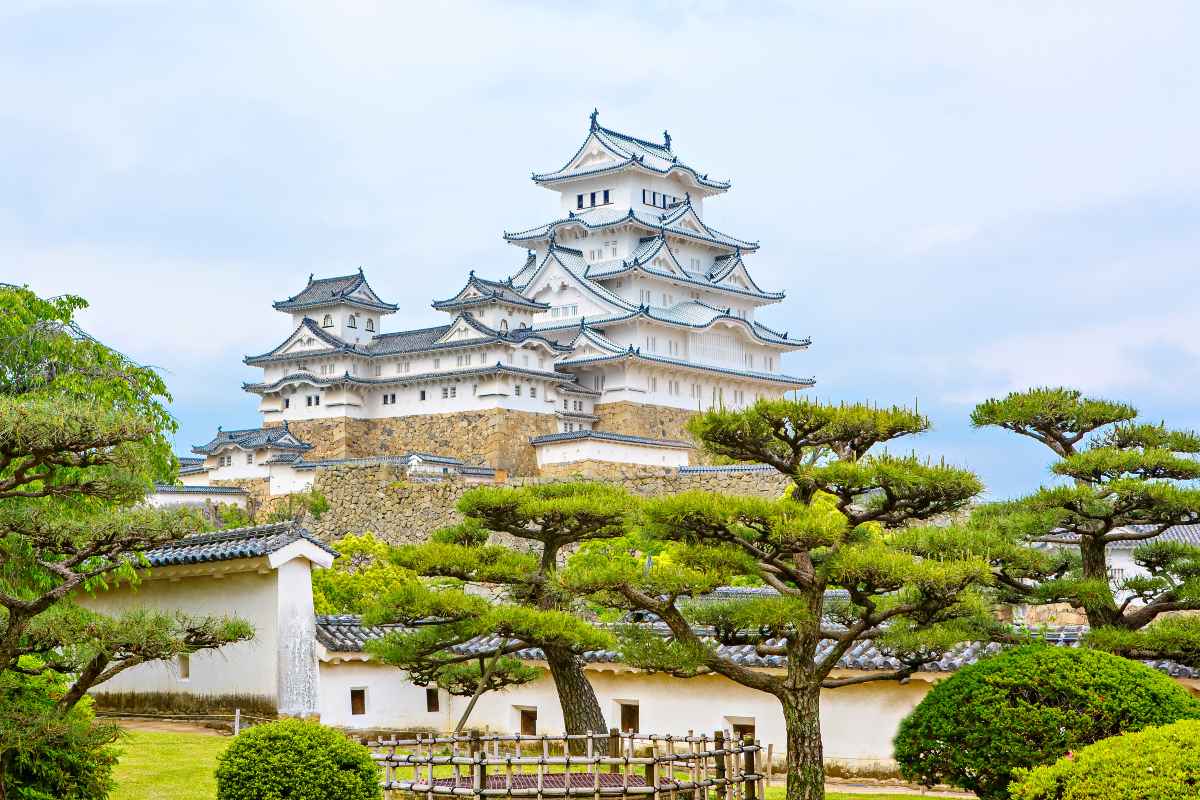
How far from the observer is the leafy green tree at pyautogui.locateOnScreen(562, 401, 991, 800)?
12625 mm

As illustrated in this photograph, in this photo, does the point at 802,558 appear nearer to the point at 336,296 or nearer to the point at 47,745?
the point at 47,745

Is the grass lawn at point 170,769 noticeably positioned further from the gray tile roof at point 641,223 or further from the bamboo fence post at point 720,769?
the gray tile roof at point 641,223

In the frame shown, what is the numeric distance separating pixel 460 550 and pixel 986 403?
6019 millimetres

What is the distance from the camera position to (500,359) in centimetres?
4666

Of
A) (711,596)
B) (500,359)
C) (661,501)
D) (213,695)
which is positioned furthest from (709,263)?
(661,501)

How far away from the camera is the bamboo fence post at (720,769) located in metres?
13.0

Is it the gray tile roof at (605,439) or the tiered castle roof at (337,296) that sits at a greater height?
the tiered castle roof at (337,296)

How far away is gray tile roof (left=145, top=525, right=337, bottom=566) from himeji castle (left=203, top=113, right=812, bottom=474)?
25286 mm

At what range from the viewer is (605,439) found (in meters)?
43.6

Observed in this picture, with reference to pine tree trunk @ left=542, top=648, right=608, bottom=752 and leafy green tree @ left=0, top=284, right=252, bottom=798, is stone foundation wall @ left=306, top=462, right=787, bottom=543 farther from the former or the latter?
leafy green tree @ left=0, top=284, right=252, bottom=798

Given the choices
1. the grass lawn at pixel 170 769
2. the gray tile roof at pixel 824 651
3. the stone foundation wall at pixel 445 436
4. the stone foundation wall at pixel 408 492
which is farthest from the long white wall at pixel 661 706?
the stone foundation wall at pixel 445 436

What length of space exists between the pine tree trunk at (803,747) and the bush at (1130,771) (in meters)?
2.87

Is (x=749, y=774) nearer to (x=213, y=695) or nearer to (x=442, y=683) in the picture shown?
(x=442, y=683)

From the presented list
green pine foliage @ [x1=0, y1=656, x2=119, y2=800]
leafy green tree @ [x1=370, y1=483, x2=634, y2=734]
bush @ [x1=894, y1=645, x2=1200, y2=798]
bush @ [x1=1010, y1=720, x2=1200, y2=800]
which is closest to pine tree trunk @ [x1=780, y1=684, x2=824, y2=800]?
bush @ [x1=894, y1=645, x2=1200, y2=798]
